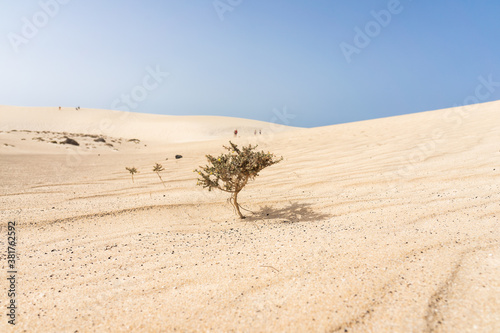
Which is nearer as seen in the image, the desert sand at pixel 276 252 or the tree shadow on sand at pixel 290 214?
the desert sand at pixel 276 252

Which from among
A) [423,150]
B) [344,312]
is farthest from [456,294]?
[423,150]

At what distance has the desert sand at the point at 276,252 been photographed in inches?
54.8

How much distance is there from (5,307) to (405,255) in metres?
2.56

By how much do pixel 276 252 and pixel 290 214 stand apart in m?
1.10

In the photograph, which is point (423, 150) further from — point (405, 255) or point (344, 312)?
point (344, 312)

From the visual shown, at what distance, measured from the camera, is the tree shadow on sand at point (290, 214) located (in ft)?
9.70

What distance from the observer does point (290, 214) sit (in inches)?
125

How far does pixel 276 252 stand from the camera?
82.7 inches

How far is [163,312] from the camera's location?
58.7 inches

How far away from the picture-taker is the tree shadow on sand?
2.96 m

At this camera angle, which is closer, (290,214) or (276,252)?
(276,252)

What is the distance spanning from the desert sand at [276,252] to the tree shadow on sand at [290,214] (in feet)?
0.08

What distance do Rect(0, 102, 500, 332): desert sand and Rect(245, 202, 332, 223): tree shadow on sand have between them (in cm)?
2

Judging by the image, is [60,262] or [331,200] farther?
[331,200]
